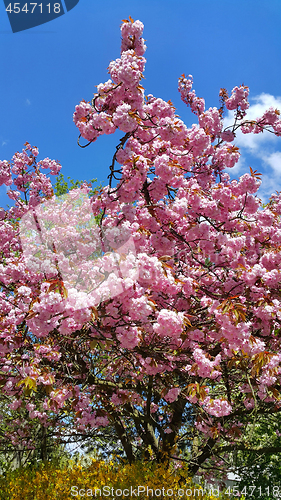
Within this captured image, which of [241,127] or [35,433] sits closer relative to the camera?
[241,127]

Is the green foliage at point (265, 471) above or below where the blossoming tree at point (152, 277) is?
below

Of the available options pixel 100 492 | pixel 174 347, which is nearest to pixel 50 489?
pixel 100 492

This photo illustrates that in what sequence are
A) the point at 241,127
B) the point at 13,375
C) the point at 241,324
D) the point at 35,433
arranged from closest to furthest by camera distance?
the point at 241,324, the point at 13,375, the point at 241,127, the point at 35,433

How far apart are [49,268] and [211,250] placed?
6.69 ft

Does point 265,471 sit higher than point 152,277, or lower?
lower

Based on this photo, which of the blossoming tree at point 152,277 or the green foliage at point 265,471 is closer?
the blossoming tree at point 152,277

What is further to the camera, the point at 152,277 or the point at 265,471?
the point at 265,471

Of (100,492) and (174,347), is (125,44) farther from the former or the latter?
(100,492)

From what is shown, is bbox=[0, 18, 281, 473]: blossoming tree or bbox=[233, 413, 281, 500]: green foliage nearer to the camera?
bbox=[0, 18, 281, 473]: blossoming tree

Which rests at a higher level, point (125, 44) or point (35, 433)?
point (125, 44)

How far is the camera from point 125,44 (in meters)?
4.47

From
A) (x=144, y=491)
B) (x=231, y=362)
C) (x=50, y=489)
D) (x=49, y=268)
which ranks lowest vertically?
(x=144, y=491)

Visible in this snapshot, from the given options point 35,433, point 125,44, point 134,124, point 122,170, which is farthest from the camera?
point 35,433

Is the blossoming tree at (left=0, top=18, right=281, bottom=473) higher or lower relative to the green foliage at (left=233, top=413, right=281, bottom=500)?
higher
